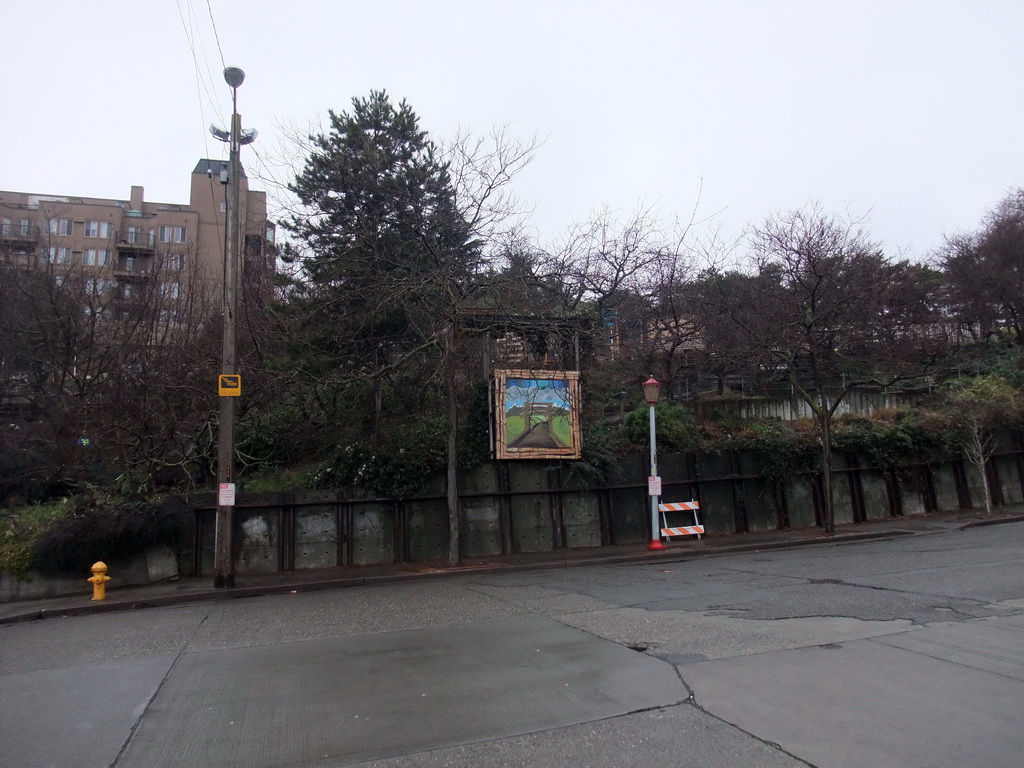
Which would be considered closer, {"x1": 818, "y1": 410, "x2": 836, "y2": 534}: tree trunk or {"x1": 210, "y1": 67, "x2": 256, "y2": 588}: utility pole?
{"x1": 210, "y1": 67, "x2": 256, "y2": 588}: utility pole

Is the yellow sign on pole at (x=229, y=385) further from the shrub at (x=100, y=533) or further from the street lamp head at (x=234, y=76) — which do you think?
the street lamp head at (x=234, y=76)

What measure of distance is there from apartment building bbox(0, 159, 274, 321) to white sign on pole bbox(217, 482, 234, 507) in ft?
25.3

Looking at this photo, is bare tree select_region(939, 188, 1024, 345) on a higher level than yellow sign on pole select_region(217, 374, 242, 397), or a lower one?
higher

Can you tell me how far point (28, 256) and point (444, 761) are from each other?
86.3 ft

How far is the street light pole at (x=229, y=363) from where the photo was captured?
1409cm

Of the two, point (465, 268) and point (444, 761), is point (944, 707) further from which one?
point (465, 268)

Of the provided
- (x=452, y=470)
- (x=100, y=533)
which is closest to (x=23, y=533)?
(x=100, y=533)

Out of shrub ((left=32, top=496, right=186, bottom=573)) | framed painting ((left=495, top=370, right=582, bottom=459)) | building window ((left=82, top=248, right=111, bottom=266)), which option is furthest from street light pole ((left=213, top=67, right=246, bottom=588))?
building window ((left=82, top=248, right=111, bottom=266))

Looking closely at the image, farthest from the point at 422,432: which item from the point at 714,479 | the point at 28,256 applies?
the point at 28,256

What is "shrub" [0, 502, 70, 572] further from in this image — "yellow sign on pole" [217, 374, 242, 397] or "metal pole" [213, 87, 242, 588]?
"yellow sign on pole" [217, 374, 242, 397]

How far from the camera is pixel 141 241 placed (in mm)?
57625

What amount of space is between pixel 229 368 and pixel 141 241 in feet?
166

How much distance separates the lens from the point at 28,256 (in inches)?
957

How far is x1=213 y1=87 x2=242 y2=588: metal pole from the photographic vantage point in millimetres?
14109
